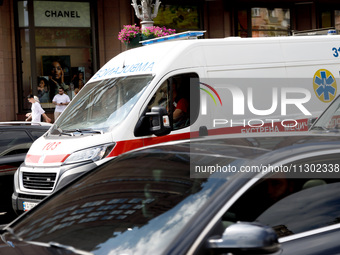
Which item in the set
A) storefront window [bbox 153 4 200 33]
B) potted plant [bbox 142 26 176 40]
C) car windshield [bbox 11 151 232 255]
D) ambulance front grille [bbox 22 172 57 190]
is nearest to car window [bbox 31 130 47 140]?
ambulance front grille [bbox 22 172 57 190]

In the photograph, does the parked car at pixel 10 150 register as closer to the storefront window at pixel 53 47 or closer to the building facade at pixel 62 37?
the building facade at pixel 62 37

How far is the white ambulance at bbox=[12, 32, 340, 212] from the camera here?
778 centimetres

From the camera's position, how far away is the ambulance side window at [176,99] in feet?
26.8

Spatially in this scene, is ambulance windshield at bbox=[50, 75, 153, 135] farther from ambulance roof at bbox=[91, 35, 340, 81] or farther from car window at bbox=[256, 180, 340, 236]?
car window at bbox=[256, 180, 340, 236]

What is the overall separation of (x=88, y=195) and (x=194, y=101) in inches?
187

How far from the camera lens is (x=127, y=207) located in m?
3.36

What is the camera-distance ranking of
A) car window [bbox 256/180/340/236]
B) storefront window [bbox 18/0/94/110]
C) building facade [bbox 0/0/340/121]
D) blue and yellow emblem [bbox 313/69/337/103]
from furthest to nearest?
storefront window [bbox 18/0/94/110] → building facade [bbox 0/0/340/121] → blue and yellow emblem [bbox 313/69/337/103] → car window [bbox 256/180/340/236]

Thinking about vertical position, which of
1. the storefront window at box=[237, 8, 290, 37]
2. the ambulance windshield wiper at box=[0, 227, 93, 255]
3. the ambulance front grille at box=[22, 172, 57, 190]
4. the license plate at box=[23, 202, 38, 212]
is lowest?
the license plate at box=[23, 202, 38, 212]

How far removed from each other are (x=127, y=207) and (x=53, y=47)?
19.7m

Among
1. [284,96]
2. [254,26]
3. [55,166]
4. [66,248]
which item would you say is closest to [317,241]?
[66,248]

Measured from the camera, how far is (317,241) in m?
3.23

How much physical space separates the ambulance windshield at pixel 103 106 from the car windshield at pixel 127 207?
4.00 m

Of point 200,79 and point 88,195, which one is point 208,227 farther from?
point 200,79

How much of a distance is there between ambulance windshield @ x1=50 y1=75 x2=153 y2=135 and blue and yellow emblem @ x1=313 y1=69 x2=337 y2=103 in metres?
2.83
